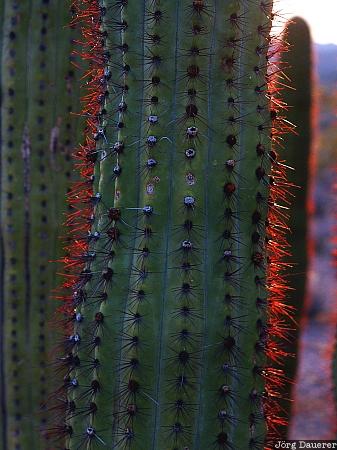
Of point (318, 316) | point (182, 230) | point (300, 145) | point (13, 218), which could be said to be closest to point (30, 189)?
point (13, 218)

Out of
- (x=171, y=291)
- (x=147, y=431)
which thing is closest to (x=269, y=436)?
(x=147, y=431)

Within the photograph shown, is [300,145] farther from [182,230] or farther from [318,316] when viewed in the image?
[318,316]

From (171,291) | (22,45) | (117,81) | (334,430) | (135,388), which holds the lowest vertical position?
(334,430)

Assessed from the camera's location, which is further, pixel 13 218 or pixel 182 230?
pixel 13 218

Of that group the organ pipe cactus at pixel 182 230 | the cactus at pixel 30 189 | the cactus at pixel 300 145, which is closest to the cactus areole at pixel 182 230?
the organ pipe cactus at pixel 182 230

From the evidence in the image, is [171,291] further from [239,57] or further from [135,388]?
[239,57]
